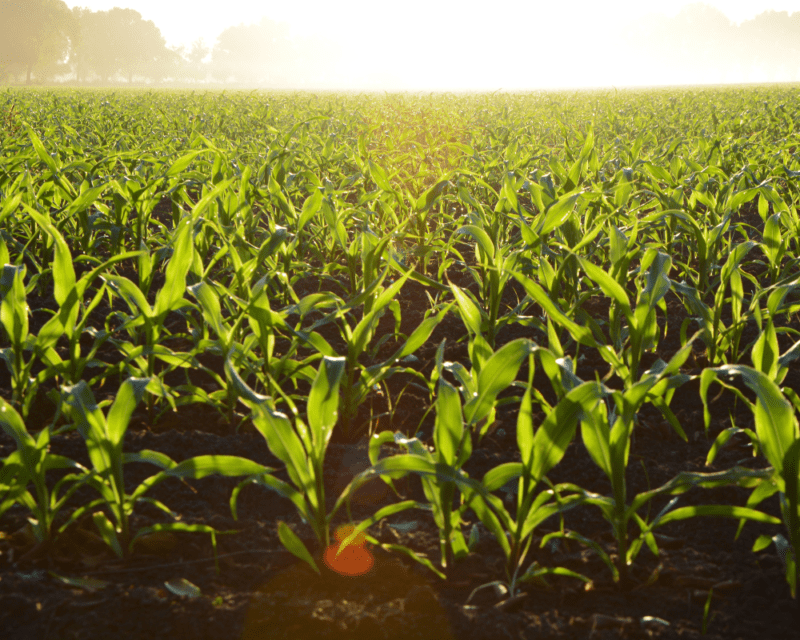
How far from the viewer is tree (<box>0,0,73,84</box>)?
54281 mm

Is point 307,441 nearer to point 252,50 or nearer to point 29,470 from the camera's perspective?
point 29,470

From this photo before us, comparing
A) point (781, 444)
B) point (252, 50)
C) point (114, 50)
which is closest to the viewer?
point (781, 444)

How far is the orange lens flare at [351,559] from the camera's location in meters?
1.21

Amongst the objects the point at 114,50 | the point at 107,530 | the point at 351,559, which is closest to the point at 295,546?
the point at 351,559

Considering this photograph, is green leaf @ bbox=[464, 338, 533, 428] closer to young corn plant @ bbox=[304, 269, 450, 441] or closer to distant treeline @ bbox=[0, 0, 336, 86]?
young corn plant @ bbox=[304, 269, 450, 441]

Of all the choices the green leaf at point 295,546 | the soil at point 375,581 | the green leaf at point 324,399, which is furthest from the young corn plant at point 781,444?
the green leaf at point 295,546

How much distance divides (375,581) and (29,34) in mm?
69008

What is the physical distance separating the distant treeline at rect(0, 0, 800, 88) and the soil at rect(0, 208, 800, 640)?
65747 millimetres

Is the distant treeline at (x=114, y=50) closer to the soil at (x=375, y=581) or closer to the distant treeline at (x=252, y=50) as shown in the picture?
the distant treeline at (x=252, y=50)

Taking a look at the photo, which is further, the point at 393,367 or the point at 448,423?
the point at 393,367

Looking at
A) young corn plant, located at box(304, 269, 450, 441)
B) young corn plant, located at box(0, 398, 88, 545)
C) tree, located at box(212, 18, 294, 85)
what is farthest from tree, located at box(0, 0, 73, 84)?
tree, located at box(212, 18, 294, 85)

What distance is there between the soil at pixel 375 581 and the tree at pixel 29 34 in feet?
216

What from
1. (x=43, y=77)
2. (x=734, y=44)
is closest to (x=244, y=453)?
(x=43, y=77)

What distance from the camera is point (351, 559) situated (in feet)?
4.05
